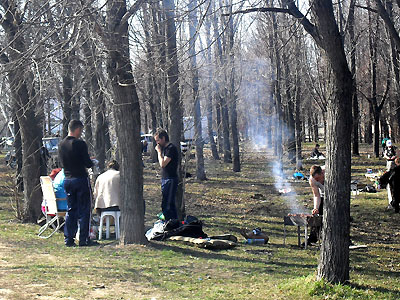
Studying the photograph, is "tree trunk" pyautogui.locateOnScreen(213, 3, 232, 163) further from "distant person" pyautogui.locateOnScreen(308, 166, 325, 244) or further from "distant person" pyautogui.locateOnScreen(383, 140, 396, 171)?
"distant person" pyautogui.locateOnScreen(308, 166, 325, 244)

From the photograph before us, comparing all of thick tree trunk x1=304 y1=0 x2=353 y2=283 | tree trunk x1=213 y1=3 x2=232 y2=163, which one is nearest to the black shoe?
thick tree trunk x1=304 y1=0 x2=353 y2=283

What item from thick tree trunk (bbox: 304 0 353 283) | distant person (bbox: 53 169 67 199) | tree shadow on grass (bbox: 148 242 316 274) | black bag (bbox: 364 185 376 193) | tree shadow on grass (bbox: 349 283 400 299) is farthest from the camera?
black bag (bbox: 364 185 376 193)

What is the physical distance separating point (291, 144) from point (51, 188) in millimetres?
23086

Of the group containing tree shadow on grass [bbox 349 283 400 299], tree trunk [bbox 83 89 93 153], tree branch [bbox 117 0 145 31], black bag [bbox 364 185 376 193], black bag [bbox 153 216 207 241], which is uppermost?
tree branch [bbox 117 0 145 31]

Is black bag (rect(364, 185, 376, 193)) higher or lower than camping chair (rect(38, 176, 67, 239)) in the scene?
lower

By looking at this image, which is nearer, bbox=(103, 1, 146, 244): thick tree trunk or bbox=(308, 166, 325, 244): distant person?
bbox=(103, 1, 146, 244): thick tree trunk

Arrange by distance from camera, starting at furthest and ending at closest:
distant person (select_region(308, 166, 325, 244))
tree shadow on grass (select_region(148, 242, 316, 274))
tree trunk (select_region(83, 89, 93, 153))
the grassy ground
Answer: tree trunk (select_region(83, 89, 93, 153)), distant person (select_region(308, 166, 325, 244)), tree shadow on grass (select_region(148, 242, 316, 274)), the grassy ground

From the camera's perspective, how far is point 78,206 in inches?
372

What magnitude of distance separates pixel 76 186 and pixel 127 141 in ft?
3.73

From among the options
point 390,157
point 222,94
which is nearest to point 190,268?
point 390,157

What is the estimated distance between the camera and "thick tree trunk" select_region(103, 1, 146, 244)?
8.99m

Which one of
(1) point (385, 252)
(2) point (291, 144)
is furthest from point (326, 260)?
(2) point (291, 144)

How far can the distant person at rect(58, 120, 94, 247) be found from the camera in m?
9.32

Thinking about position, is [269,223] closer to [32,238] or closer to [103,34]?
[32,238]
